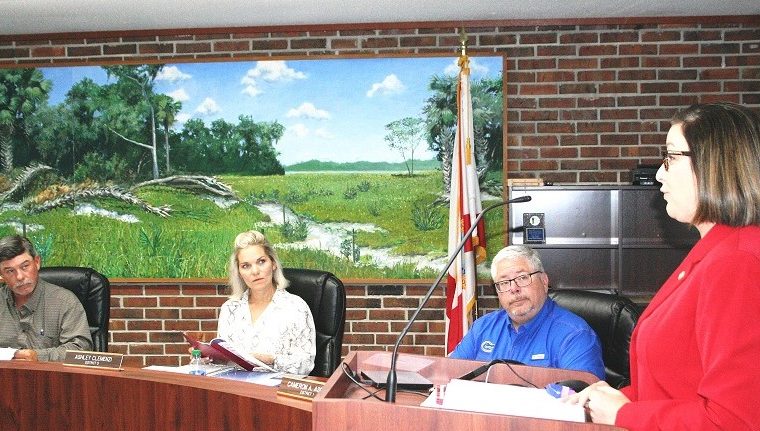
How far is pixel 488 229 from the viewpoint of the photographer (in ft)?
14.4

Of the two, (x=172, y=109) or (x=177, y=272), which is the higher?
(x=172, y=109)

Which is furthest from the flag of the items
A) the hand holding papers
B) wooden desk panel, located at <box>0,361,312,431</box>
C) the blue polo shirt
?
wooden desk panel, located at <box>0,361,312,431</box>

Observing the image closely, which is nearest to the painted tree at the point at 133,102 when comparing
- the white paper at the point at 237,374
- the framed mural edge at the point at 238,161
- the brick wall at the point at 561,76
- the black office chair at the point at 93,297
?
the framed mural edge at the point at 238,161

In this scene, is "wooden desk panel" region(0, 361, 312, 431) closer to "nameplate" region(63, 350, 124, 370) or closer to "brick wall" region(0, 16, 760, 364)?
"nameplate" region(63, 350, 124, 370)

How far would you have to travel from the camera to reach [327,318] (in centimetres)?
309

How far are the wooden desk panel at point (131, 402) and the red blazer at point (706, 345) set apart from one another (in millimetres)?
1106

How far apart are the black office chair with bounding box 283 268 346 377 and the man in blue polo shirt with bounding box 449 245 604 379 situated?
0.54 metres

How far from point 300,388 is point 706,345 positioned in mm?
1278

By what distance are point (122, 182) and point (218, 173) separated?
0.59 metres

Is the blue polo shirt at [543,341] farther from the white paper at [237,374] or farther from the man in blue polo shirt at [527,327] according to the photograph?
the white paper at [237,374]

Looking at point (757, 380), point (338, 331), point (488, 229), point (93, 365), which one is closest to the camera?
point (757, 380)

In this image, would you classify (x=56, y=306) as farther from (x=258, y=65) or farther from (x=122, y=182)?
(x=258, y=65)

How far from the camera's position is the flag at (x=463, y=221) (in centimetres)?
408

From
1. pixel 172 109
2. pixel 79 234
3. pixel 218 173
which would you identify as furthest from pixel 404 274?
pixel 79 234
